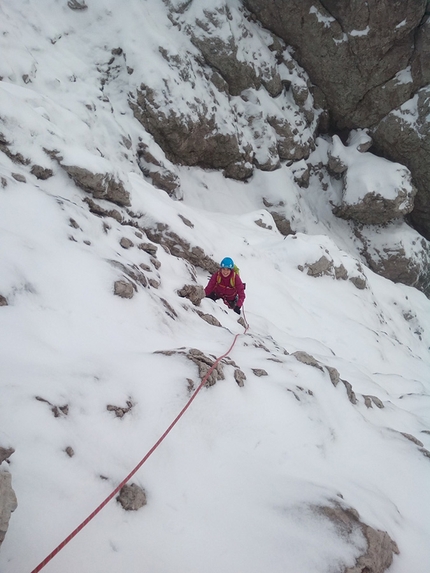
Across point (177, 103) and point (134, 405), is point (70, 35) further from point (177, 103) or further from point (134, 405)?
point (134, 405)

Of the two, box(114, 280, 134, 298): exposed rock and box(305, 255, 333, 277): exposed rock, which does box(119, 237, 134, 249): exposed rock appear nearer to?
box(114, 280, 134, 298): exposed rock

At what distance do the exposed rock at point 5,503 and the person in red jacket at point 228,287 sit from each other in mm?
6008

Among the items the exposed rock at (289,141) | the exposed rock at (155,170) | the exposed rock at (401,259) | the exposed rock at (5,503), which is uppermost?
the exposed rock at (289,141)

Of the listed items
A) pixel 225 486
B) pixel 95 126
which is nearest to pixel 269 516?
pixel 225 486

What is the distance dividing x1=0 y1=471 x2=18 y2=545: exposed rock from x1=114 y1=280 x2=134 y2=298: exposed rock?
2.46 metres

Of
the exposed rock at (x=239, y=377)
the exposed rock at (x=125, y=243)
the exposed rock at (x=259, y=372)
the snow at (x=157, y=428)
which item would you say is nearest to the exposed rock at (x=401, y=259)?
the snow at (x=157, y=428)

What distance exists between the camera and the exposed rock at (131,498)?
203 centimetres

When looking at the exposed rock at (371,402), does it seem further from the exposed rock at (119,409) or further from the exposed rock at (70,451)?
the exposed rock at (70,451)

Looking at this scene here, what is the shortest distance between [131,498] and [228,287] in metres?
5.66

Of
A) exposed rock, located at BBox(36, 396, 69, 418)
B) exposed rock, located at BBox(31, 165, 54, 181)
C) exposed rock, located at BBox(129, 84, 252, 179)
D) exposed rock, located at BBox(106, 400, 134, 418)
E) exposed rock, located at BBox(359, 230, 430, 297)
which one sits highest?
exposed rock, located at BBox(359, 230, 430, 297)

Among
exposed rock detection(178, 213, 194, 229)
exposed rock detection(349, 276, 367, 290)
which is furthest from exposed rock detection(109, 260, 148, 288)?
exposed rock detection(349, 276, 367, 290)

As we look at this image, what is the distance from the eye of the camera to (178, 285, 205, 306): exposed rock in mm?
5898

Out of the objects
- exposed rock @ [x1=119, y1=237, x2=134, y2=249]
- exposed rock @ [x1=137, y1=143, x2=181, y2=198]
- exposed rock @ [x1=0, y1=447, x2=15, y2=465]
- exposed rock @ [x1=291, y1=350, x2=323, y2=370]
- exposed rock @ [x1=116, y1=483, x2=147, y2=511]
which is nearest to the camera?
exposed rock @ [x1=0, y1=447, x2=15, y2=465]

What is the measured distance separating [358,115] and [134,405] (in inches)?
976
